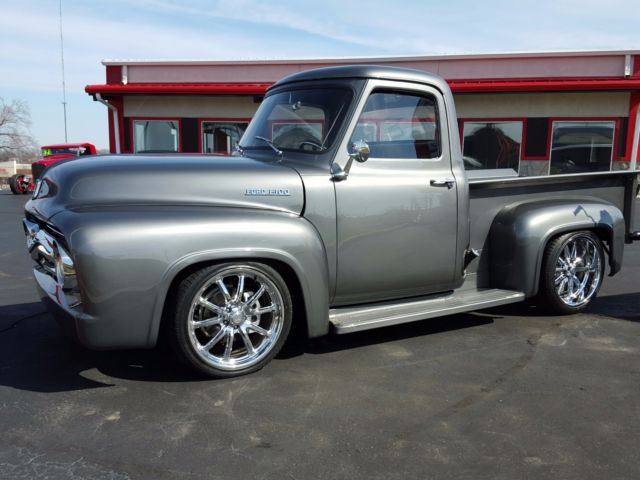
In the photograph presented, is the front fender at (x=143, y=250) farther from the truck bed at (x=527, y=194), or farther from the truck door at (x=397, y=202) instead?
the truck bed at (x=527, y=194)

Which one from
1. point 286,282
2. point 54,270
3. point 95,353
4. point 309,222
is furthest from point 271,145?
point 95,353

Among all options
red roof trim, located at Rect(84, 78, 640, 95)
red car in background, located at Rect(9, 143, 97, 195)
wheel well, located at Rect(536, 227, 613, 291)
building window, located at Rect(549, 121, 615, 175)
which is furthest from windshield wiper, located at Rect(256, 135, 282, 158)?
red car in background, located at Rect(9, 143, 97, 195)

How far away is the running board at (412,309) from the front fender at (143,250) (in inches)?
26.1

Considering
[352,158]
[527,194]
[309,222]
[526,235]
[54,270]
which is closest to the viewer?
[54,270]

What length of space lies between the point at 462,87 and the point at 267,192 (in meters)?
13.3

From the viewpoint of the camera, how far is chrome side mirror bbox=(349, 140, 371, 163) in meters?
3.72

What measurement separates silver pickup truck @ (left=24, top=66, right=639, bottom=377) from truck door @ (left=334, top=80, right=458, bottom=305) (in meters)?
0.01

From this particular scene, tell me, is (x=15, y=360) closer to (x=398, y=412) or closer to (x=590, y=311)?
(x=398, y=412)

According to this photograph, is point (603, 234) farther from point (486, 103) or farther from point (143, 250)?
point (486, 103)

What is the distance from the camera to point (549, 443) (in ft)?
9.26

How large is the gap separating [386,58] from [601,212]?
12691mm

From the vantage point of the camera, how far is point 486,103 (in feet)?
52.6

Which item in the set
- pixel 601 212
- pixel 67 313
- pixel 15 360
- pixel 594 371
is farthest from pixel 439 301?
pixel 15 360

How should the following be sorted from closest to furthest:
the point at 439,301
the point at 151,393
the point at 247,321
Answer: the point at 151,393 < the point at 247,321 < the point at 439,301
